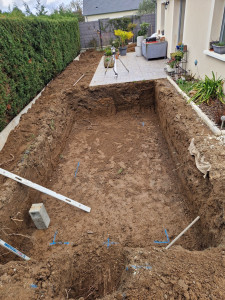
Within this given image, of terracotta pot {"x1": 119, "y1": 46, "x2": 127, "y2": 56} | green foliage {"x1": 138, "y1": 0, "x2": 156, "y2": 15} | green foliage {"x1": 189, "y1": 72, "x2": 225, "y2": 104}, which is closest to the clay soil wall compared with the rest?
green foliage {"x1": 189, "y1": 72, "x2": 225, "y2": 104}

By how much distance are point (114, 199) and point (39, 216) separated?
1653 mm

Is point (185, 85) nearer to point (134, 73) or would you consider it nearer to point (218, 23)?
point (218, 23)

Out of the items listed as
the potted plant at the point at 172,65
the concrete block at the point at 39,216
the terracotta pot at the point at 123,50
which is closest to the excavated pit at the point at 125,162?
the concrete block at the point at 39,216

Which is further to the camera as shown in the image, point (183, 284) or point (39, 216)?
point (39, 216)

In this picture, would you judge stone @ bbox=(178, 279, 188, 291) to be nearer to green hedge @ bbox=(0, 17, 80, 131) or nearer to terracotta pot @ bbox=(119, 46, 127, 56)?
green hedge @ bbox=(0, 17, 80, 131)

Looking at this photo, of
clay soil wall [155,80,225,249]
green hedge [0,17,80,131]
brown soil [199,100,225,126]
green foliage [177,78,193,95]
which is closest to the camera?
clay soil wall [155,80,225,249]

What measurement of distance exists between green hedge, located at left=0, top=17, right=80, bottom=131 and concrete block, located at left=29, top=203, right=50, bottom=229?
2.80m

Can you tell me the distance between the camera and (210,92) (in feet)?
18.4

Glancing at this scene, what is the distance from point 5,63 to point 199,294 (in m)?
6.69

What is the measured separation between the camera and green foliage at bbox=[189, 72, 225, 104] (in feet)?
18.1

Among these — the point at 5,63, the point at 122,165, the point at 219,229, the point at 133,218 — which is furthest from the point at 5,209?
the point at 5,63

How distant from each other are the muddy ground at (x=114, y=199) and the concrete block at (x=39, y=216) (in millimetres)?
144

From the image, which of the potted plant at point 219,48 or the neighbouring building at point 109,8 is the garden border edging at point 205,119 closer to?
the potted plant at point 219,48

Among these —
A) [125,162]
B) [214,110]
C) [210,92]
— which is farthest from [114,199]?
[210,92]
